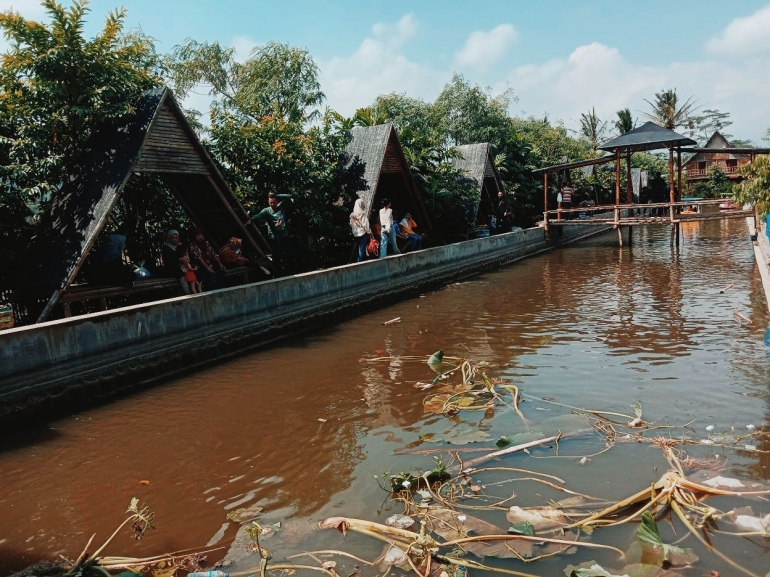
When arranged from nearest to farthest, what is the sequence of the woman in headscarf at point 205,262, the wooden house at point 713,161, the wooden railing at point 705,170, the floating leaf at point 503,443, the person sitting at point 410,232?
the floating leaf at point 503,443 < the woman in headscarf at point 205,262 < the person sitting at point 410,232 < the wooden railing at point 705,170 < the wooden house at point 713,161

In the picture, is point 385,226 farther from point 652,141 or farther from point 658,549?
point 658,549

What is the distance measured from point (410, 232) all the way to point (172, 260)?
6.97 metres

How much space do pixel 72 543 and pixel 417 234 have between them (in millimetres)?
13896

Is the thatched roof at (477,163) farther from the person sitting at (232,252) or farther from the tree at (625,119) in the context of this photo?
the tree at (625,119)

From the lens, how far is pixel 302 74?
83.6ft

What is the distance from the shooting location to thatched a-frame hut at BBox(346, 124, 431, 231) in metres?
14.8

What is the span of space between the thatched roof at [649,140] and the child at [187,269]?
14648 mm

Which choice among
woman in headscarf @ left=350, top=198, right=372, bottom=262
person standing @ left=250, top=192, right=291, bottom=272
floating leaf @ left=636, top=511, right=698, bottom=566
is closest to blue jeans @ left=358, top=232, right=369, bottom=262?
woman in headscarf @ left=350, top=198, right=372, bottom=262

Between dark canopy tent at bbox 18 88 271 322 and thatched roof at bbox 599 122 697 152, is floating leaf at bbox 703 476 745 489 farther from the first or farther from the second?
thatched roof at bbox 599 122 697 152

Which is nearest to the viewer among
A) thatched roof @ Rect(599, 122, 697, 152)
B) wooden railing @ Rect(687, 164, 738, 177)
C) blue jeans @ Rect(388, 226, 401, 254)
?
blue jeans @ Rect(388, 226, 401, 254)

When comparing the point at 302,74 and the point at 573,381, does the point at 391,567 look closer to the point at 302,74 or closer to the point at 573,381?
the point at 573,381

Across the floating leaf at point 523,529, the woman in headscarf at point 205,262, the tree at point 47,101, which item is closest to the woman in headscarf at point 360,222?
the woman in headscarf at point 205,262

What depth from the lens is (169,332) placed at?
29.7 feet

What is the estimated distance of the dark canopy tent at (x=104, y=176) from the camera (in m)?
8.87
